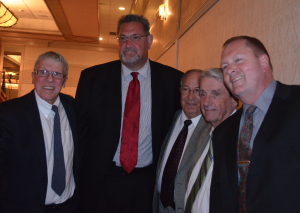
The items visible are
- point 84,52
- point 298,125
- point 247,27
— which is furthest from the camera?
point 84,52

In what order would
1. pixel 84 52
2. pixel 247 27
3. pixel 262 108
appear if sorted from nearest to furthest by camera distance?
pixel 262 108 < pixel 247 27 < pixel 84 52

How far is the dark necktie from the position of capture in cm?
181

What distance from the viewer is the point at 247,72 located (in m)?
1.31

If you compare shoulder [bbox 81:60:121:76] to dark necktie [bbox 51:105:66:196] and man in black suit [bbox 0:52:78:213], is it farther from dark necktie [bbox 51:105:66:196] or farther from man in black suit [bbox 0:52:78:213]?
dark necktie [bbox 51:105:66:196]

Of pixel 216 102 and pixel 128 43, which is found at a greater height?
pixel 128 43

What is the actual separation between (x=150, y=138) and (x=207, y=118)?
24.9 inches

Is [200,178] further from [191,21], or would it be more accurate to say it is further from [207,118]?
[191,21]

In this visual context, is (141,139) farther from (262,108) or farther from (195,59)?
(195,59)

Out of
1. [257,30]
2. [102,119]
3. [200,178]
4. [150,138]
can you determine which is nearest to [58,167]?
[102,119]

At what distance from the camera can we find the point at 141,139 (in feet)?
7.56

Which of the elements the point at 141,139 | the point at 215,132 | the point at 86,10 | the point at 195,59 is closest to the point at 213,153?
the point at 215,132

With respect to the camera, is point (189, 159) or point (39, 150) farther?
point (189, 159)

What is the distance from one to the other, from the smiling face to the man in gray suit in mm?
620

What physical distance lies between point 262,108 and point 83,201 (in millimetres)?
1634
